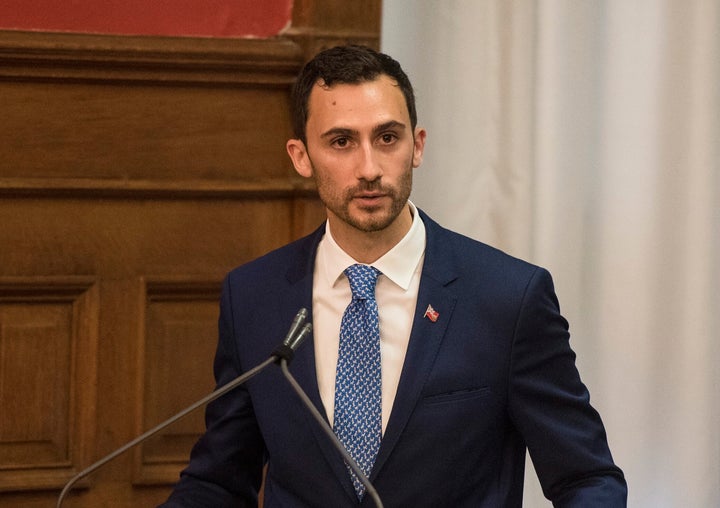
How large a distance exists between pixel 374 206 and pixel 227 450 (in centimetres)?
52

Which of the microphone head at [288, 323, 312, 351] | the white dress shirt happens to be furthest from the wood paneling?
the microphone head at [288, 323, 312, 351]

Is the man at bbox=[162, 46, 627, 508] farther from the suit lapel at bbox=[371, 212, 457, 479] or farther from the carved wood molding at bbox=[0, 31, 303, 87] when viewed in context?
the carved wood molding at bbox=[0, 31, 303, 87]

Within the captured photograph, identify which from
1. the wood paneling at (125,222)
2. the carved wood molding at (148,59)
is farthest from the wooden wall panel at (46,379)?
the carved wood molding at (148,59)

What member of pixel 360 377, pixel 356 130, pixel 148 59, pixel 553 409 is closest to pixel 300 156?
pixel 356 130

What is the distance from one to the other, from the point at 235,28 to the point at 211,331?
0.66 meters

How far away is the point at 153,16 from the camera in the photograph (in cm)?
239

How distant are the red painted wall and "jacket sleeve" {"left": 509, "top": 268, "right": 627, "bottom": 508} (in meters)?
0.94

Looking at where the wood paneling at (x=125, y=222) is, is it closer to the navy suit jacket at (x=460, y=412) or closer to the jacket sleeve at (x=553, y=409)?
the navy suit jacket at (x=460, y=412)

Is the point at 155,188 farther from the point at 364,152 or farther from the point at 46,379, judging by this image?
the point at 364,152

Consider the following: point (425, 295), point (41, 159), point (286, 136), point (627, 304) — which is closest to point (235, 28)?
point (286, 136)

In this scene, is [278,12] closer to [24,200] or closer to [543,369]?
[24,200]

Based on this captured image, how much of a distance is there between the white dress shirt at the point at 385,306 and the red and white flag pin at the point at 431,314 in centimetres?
5

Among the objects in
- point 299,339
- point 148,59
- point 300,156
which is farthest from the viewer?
point 148,59

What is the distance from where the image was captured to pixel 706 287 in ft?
8.33
